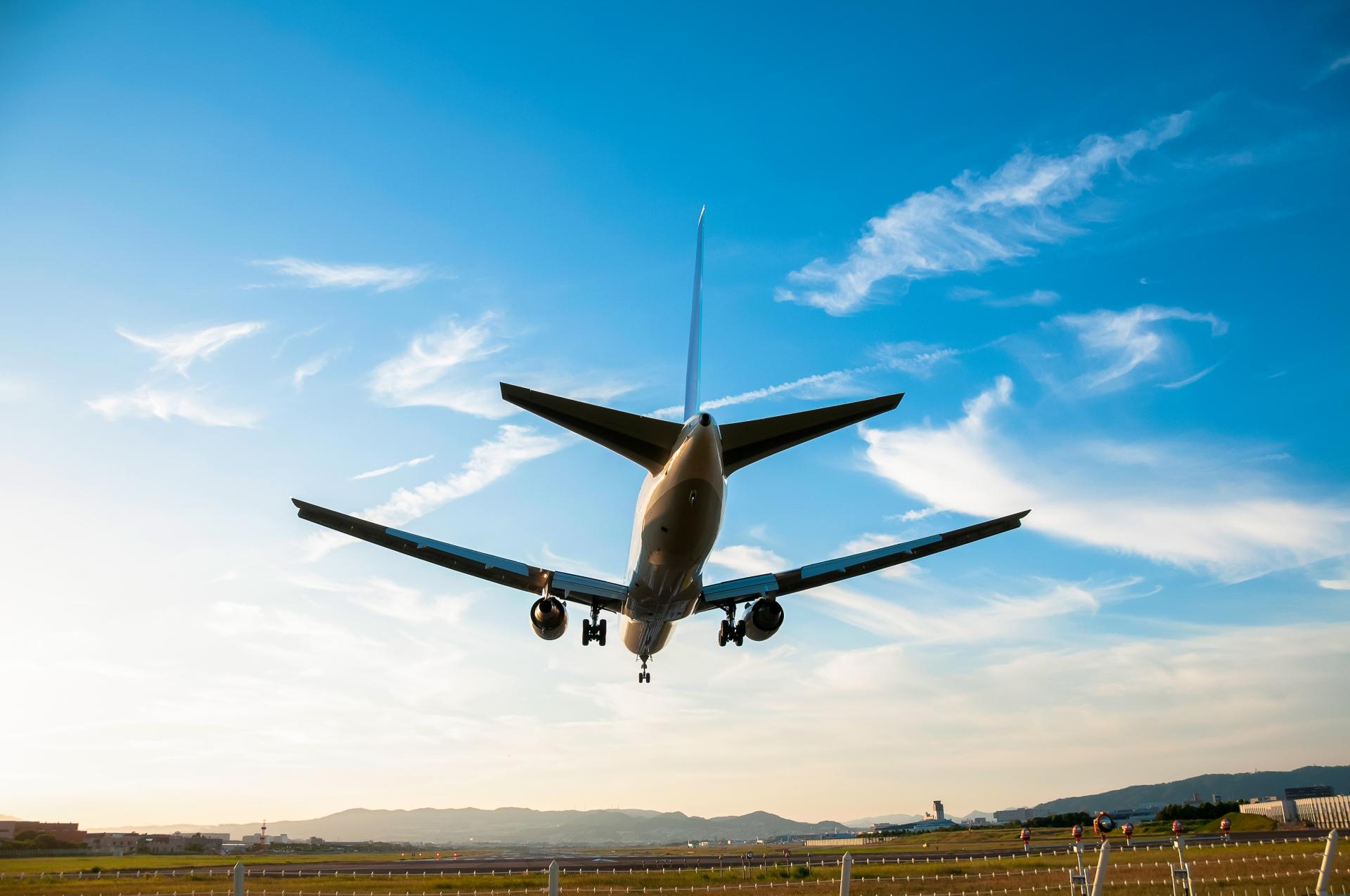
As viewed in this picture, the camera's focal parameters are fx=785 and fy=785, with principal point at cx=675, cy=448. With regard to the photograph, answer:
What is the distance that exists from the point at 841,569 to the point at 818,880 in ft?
69.5

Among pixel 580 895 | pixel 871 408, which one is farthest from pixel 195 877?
pixel 871 408

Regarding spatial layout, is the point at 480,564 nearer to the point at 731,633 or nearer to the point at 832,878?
the point at 731,633

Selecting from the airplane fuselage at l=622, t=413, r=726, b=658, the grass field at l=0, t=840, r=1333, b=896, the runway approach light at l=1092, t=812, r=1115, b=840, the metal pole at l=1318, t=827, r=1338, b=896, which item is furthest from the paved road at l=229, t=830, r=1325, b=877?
the metal pole at l=1318, t=827, r=1338, b=896

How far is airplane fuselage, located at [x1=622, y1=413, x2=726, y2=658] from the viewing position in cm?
1656

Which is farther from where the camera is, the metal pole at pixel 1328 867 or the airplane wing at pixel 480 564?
the airplane wing at pixel 480 564

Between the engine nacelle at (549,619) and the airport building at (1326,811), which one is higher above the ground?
the engine nacelle at (549,619)

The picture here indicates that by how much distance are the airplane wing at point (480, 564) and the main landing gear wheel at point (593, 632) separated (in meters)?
0.57

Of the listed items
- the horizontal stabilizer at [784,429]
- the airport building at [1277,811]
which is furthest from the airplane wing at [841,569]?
the airport building at [1277,811]

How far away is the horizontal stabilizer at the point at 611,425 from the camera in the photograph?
1648cm

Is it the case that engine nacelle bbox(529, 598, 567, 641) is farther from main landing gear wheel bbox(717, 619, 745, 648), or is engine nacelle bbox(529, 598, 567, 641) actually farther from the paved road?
the paved road

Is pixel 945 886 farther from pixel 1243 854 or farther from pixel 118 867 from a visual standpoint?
pixel 118 867

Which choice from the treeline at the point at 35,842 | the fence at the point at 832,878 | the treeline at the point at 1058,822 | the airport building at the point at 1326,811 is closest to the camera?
the fence at the point at 832,878

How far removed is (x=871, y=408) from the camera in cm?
1655

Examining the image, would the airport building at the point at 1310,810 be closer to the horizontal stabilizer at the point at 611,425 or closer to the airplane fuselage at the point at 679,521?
the airplane fuselage at the point at 679,521
